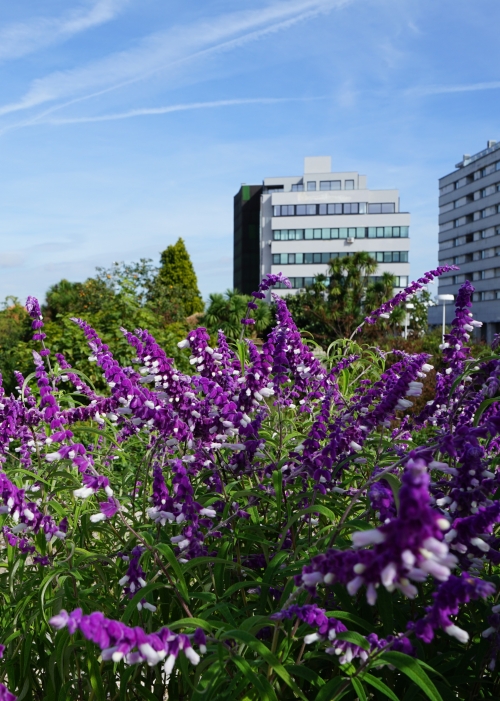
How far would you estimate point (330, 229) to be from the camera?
261ft

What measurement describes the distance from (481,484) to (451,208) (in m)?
106

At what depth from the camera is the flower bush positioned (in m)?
1.38

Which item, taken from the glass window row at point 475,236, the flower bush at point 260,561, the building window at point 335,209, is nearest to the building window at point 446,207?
the glass window row at point 475,236

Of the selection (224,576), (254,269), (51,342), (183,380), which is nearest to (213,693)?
(224,576)

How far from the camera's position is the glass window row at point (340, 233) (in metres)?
78.8

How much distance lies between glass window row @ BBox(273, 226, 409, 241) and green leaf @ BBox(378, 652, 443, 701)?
79598 mm

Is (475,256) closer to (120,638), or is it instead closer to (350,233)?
(350,233)

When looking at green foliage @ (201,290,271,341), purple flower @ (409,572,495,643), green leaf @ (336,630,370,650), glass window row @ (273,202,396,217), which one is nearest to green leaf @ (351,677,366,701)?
green leaf @ (336,630,370,650)

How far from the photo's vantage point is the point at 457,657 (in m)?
2.31

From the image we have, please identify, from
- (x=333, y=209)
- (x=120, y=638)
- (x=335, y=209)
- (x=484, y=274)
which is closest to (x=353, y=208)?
(x=335, y=209)

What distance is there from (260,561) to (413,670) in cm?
105

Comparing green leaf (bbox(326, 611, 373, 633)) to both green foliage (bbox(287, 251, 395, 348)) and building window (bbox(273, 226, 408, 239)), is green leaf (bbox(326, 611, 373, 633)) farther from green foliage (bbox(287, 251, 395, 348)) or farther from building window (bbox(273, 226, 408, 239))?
building window (bbox(273, 226, 408, 239))

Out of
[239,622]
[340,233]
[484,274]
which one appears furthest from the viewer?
[484,274]

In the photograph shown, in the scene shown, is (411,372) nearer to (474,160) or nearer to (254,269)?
(254,269)
